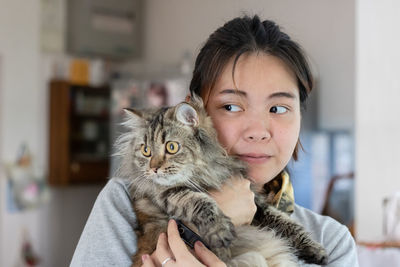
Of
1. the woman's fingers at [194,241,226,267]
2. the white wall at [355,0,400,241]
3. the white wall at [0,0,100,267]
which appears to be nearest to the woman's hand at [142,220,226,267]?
the woman's fingers at [194,241,226,267]

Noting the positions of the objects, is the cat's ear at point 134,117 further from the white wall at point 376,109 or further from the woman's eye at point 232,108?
the white wall at point 376,109

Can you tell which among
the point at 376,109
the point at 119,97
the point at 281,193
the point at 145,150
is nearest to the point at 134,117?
the point at 145,150

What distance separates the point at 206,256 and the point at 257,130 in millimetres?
395

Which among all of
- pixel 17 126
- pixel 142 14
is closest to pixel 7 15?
pixel 17 126

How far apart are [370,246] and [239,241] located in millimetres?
1342

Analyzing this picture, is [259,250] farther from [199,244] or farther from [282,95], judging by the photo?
[282,95]

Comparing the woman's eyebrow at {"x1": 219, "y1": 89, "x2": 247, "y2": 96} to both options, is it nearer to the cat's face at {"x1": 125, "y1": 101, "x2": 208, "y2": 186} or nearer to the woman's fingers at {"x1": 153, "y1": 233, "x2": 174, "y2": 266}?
the cat's face at {"x1": 125, "y1": 101, "x2": 208, "y2": 186}

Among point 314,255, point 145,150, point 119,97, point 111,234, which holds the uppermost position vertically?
point 119,97

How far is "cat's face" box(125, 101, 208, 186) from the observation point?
1380 millimetres

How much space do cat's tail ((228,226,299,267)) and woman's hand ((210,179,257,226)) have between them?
31 millimetres

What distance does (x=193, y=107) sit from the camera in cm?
142

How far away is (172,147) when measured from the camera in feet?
4.63

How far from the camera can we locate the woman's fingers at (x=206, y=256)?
1223 millimetres

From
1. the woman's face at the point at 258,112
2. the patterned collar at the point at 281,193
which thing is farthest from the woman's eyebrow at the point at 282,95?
the patterned collar at the point at 281,193
